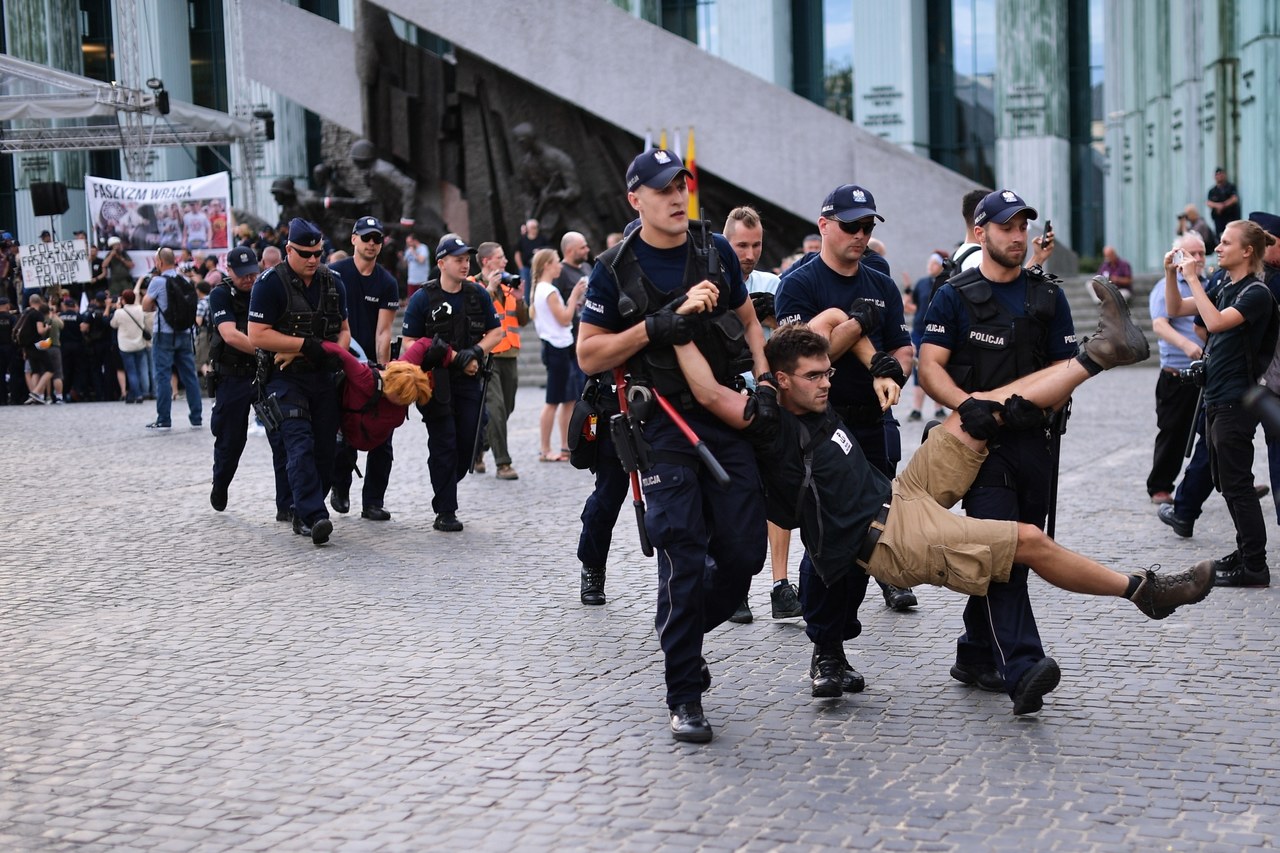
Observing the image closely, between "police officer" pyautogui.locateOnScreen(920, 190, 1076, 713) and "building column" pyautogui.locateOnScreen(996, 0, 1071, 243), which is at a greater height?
"building column" pyautogui.locateOnScreen(996, 0, 1071, 243)

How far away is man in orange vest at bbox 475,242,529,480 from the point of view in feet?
37.8

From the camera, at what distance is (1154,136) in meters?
28.3

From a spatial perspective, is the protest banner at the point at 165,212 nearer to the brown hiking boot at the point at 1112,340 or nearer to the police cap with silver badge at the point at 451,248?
the police cap with silver badge at the point at 451,248

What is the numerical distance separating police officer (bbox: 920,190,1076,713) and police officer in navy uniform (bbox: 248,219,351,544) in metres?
4.36

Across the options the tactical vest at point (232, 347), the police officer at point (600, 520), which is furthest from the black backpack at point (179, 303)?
the police officer at point (600, 520)

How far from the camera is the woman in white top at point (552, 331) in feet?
41.4

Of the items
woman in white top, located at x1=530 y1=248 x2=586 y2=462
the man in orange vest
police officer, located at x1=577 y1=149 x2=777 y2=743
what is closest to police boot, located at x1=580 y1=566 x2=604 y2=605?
police officer, located at x1=577 y1=149 x2=777 y2=743

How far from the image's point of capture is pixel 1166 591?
5172 millimetres

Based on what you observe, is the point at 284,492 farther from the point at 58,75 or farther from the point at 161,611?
the point at 58,75

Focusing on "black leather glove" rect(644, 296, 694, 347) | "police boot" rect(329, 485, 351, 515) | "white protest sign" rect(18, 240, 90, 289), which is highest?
"white protest sign" rect(18, 240, 90, 289)

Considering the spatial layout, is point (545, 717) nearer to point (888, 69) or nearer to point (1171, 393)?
point (1171, 393)

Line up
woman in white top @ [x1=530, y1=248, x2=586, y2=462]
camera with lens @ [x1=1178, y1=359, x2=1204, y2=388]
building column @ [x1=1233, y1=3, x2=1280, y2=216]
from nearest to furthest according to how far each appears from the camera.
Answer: camera with lens @ [x1=1178, y1=359, x2=1204, y2=388] < woman in white top @ [x1=530, y1=248, x2=586, y2=462] < building column @ [x1=1233, y1=3, x2=1280, y2=216]

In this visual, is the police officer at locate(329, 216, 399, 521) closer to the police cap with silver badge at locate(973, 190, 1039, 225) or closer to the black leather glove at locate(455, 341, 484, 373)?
the black leather glove at locate(455, 341, 484, 373)

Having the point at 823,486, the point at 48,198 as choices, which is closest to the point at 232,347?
the point at 823,486
